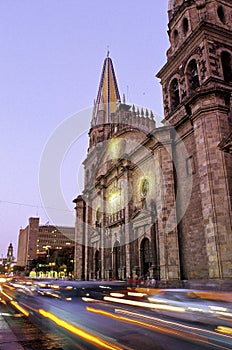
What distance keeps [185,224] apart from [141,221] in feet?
17.5

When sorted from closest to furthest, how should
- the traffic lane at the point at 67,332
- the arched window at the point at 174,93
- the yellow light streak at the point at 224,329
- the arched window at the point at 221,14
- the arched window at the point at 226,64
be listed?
the traffic lane at the point at 67,332 → the yellow light streak at the point at 224,329 → the arched window at the point at 226,64 → the arched window at the point at 221,14 → the arched window at the point at 174,93

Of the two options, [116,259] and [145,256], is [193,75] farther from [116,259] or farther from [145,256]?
[116,259]

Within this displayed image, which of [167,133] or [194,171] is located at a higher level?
[167,133]

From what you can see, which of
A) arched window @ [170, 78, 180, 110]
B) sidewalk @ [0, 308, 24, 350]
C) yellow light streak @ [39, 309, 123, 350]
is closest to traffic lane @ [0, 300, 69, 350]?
sidewalk @ [0, 308, 24, 350]

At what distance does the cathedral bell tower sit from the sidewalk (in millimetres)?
10967

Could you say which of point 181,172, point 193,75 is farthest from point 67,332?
point 193,75

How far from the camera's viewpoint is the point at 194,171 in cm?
1895

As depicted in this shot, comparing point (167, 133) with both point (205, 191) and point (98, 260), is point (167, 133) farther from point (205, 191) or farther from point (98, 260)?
point (98, 260)

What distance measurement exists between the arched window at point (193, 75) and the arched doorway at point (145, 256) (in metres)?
12.3

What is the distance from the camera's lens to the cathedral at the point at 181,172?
1662cm

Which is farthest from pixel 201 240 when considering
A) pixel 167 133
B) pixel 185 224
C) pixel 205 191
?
pixel 167 133

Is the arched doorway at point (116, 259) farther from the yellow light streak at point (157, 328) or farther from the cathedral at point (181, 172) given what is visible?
the yellow light streak at point (157, 328)

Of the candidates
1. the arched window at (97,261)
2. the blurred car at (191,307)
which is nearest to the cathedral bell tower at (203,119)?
the blurred car at (191,307)

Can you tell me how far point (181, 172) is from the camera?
2056 centimetres
